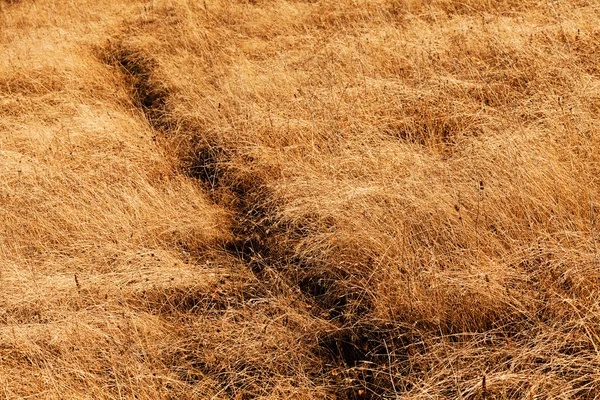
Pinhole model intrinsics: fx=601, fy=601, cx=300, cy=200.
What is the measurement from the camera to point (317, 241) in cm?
362

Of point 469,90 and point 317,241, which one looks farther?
point 469,90

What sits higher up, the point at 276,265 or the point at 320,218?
the point at 320,218

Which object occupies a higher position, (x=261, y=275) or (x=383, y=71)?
(x=383, y=71)

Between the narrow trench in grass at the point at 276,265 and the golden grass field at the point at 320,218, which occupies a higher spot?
the golden grass field at the point at 320,218

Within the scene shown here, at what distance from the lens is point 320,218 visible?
148 inches

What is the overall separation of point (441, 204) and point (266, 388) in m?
1.50

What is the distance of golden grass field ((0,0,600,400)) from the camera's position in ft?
9.19

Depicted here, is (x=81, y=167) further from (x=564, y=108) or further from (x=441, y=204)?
(x=564, y=108)

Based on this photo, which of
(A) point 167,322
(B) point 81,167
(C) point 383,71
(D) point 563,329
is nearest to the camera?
(D) point 563,329

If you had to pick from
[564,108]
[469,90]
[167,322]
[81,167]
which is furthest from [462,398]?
[81,167]

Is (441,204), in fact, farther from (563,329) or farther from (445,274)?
(563,329)

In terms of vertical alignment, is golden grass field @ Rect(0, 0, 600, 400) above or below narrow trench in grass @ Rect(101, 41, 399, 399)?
above

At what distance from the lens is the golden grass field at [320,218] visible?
9.19 ft

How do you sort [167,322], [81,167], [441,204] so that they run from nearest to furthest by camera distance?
[167,322] → [441,204] → [81,167]
